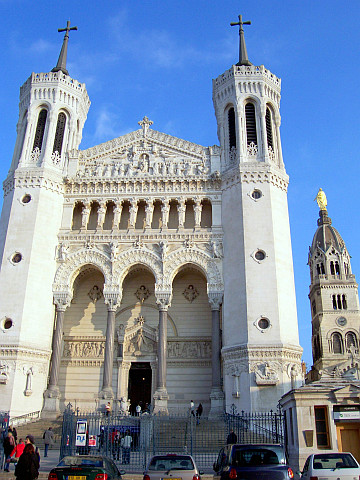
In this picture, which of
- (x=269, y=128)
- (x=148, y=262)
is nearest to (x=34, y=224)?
(x=148, y=262)

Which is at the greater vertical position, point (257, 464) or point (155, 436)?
point (155, 436)

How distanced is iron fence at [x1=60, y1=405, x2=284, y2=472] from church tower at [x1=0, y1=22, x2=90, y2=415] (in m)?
4.70

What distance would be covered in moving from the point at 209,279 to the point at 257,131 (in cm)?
1027

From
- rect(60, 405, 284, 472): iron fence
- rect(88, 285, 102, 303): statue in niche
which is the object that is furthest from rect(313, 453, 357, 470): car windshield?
rect(88, 285, 102, 303): statue in niche

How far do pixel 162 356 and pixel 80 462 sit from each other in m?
17.0

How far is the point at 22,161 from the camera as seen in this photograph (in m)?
32.0

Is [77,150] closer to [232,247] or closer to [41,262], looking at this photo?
[41,262]

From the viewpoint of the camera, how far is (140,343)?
98.3ft

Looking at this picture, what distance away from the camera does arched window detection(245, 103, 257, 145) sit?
32281 mm

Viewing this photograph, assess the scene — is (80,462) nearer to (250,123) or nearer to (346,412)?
(346,412)

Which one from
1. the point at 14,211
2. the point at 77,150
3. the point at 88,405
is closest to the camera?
the point at 88,405

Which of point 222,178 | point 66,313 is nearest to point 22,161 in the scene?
point 66,313

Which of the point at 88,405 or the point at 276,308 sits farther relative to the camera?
the point at 88,405

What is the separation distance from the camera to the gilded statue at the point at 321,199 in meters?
78.5
